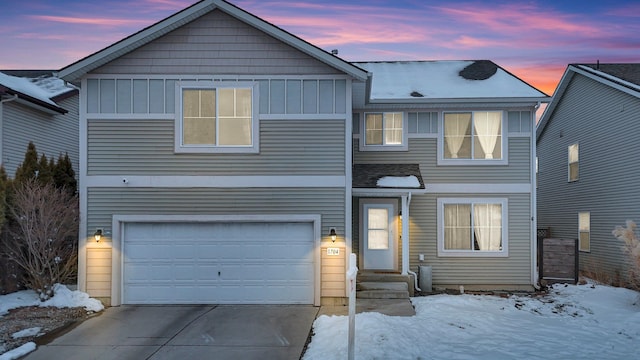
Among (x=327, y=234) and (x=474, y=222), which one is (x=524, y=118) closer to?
(x=474, y=222)

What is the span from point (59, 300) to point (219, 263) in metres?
3.45

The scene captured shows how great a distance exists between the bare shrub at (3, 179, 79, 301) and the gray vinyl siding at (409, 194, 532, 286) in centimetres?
867

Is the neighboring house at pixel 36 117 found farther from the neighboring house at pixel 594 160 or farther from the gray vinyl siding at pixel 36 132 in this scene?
the neighboring house at pixel 594 160

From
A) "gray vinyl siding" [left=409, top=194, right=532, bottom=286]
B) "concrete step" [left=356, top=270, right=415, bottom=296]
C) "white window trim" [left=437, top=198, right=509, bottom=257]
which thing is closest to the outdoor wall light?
"concrete step" [left=356, top=270, right=415, bottom=296]

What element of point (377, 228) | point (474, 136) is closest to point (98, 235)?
point (377, 228)

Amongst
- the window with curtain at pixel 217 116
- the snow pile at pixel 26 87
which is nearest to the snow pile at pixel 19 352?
the window with curtain at pixel 217 116

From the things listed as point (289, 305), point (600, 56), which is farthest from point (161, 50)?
point (600, 56)

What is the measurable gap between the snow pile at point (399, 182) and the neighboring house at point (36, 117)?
31.5 feet

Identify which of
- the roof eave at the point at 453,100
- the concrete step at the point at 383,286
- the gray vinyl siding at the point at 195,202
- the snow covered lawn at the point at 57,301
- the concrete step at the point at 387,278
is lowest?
the snow covered lawn at the point at 57,301

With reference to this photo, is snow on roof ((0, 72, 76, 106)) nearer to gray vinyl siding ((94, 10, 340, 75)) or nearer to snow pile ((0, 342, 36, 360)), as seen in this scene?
gray vinyl siding ((94, 10, 340, 75))

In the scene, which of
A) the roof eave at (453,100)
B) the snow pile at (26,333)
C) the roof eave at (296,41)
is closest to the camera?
the snow pile at (26,333)

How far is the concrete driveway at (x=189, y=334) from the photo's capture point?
840cm

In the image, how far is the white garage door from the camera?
12.1 meters

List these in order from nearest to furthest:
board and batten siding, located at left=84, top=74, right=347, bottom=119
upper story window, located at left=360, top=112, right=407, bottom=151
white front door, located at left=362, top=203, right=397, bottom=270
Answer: board and batten siding, located at left=84, top=74, right=347, bottom=119, white front door, located at left=362, top=203, right=397, bottom=270, upper story window, located at left=360, top=112, right=407, bottom=151
